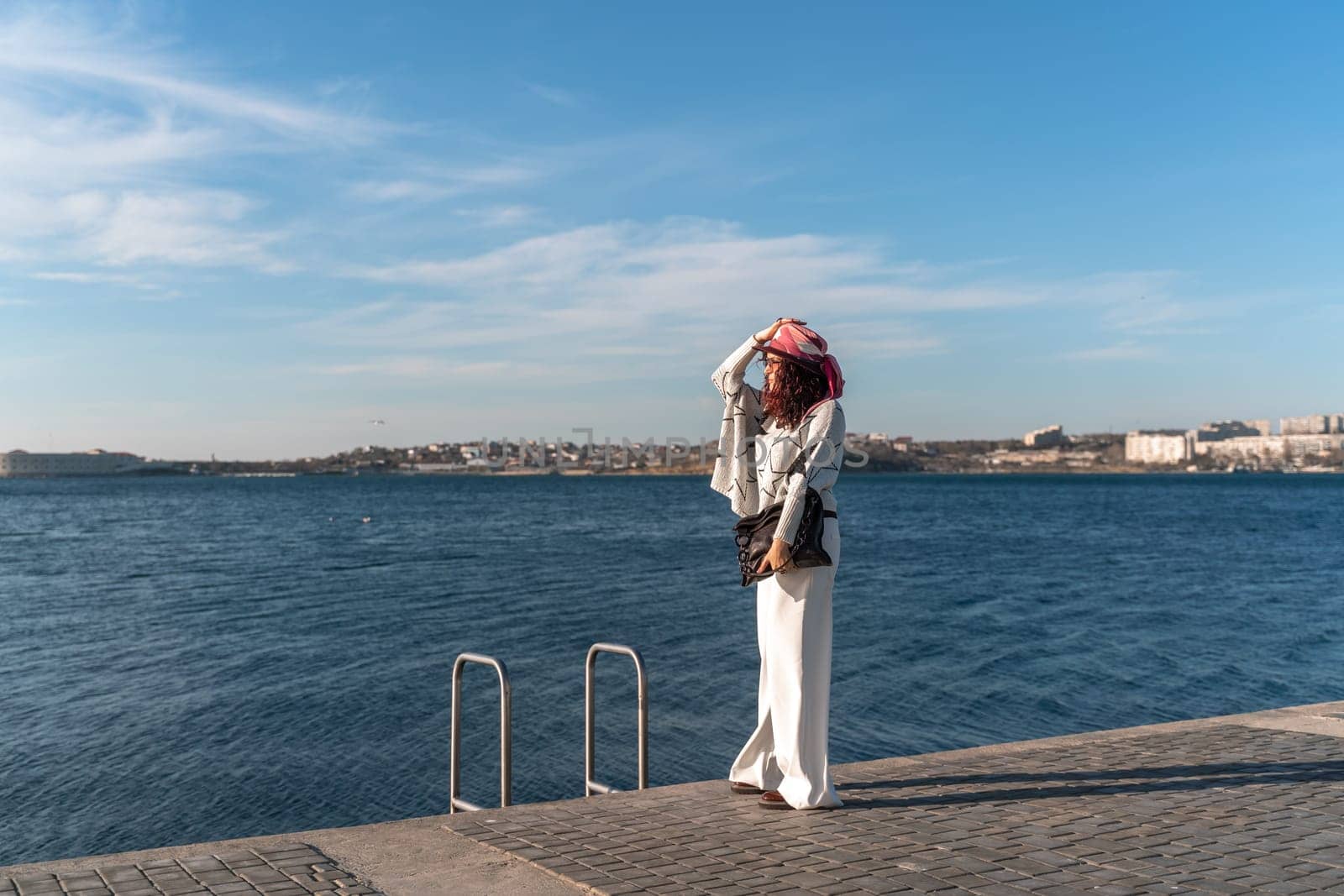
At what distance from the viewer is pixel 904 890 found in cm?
472

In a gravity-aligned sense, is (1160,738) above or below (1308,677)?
above

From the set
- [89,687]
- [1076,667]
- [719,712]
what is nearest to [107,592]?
[89,687]

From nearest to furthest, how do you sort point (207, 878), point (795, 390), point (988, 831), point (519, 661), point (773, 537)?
point (207, 878)
point (988, 831)
point (773, 537)
point (795, 390)
point (519, 661)

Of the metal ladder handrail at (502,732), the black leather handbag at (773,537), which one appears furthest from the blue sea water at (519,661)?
the black leather handbag at (773,537)

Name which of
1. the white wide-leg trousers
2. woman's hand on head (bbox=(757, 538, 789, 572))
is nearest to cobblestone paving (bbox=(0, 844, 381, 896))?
the white wide-leg trousers

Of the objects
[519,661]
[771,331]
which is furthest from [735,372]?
[519,661]

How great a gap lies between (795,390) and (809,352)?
8.4 inches

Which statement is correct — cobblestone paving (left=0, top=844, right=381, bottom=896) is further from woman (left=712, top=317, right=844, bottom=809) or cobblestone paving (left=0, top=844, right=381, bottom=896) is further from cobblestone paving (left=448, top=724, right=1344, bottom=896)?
woman (left=712, top=317, right=844, bottom=809)

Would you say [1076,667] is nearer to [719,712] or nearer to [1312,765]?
[719,712]

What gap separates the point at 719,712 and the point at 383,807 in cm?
529

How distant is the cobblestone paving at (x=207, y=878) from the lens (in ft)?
15.3

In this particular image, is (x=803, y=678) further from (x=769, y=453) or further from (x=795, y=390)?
(x=795, y=390)

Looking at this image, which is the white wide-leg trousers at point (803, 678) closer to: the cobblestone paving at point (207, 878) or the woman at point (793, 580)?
the woman at point (793, 580)

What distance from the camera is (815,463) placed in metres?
6.19
